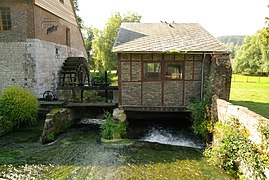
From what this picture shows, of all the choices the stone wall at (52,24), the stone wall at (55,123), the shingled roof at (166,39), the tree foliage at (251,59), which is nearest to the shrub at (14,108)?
the stone wall at (55,123)

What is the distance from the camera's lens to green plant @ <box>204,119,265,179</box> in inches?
200

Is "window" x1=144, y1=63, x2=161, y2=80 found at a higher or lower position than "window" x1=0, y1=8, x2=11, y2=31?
lower

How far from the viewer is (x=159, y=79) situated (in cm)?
973

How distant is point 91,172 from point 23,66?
25.1 ft

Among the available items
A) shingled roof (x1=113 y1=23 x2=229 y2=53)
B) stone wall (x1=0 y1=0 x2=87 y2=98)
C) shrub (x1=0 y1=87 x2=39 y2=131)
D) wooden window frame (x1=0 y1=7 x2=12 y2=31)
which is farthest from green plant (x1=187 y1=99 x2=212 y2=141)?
wooden window frame (x1=0 y1=7 x2=12 y2=31)

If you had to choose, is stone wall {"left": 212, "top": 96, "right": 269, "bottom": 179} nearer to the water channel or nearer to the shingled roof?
the water channel

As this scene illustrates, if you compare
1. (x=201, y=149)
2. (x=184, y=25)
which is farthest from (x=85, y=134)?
(x=184, y=25)

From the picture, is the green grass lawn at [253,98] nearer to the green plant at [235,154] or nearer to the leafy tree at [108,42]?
the green plant at [235,154]

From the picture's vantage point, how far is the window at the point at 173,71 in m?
9.67

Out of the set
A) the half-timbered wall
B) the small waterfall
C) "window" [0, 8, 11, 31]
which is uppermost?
"window" [0, 8, 11, 31]

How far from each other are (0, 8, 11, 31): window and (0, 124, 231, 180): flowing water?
560 centimetres

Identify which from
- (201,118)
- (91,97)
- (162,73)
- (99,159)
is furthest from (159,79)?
(91,97)

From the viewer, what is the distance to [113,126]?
8.77 metres

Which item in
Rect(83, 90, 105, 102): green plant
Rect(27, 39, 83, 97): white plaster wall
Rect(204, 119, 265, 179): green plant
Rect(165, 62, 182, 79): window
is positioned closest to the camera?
Rect(204, 119, 265, 179): green plant
